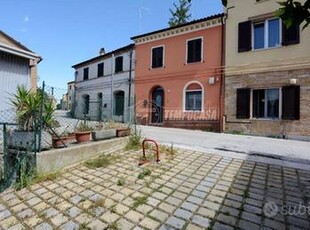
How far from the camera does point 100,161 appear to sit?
554cm

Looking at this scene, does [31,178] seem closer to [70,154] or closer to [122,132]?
[70,154]

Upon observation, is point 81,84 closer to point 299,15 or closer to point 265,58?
point 265,58

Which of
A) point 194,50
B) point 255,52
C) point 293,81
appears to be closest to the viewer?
point 293,81

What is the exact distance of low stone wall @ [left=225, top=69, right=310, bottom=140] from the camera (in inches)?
393

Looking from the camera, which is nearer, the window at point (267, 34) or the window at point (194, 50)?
the window at point (267, 34)

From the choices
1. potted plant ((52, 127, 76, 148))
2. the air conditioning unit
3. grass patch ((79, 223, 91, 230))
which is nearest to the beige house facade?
the air conditioning unit

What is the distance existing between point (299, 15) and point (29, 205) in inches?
165

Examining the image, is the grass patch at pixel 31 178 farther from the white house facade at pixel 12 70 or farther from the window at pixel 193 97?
the window at pixel 193 97

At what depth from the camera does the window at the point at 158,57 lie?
14803 millimetres

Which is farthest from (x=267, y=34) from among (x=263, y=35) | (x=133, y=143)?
(x=133, y=143)

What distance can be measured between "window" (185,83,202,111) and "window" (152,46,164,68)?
2.62 meters

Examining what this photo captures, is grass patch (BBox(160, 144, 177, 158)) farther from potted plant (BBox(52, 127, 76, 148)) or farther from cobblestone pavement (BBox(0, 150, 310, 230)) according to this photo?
potted plant (BBox(52, 127, 76, 148))

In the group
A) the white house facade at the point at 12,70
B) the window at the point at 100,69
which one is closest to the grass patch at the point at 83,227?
the white house facade at the point at 12,70

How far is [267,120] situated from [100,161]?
854cm
